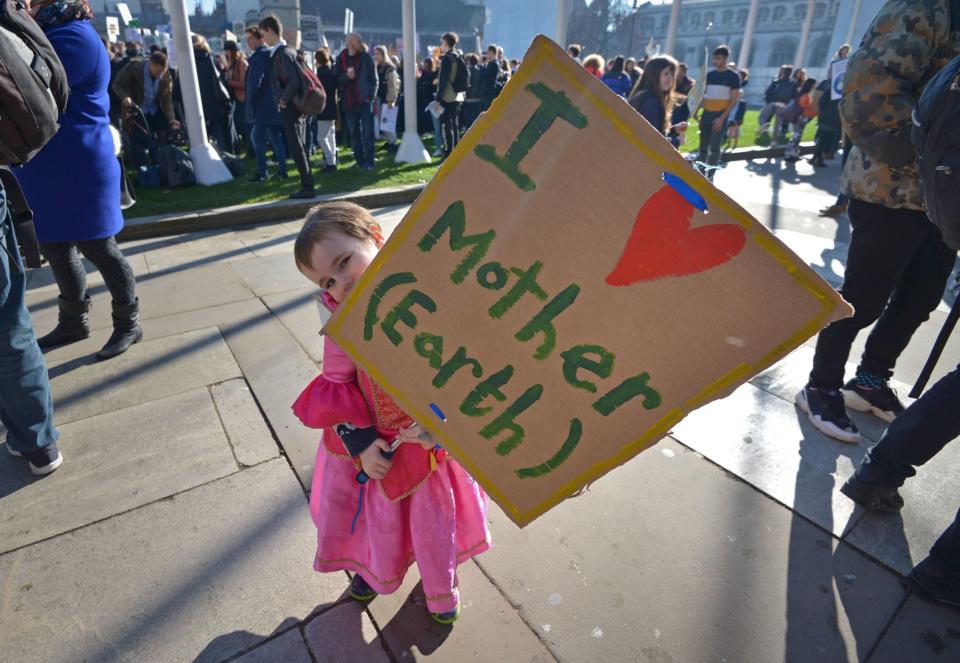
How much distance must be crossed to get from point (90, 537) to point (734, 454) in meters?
2.48

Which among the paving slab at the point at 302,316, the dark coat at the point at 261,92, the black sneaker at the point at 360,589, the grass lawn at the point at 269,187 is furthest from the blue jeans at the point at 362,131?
Result: the black sneaker at the point at 360,589

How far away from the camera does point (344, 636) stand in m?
1.55

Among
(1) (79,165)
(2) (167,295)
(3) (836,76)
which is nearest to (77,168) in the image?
(1) (79,165)

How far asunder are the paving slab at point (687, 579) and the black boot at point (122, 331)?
7.98 ft

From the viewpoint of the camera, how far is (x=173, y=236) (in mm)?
5445

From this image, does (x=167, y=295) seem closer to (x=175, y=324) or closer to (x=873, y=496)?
(x=175, y=324)

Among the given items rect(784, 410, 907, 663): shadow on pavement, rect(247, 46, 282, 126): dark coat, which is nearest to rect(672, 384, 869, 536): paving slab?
rect(784, 410, 907, 663): shadow on pavement

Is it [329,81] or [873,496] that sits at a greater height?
[329,81]

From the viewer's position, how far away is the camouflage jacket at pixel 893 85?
1940 millimetres

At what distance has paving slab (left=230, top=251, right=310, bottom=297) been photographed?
4.17 metres

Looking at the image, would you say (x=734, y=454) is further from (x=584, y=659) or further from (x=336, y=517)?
(x=336, y=517)

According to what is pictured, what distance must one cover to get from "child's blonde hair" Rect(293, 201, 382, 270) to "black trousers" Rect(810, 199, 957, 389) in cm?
207

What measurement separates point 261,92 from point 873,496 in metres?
7.10

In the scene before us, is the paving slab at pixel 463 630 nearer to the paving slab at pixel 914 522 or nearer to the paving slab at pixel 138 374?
the paving slab at pixel 914 522
